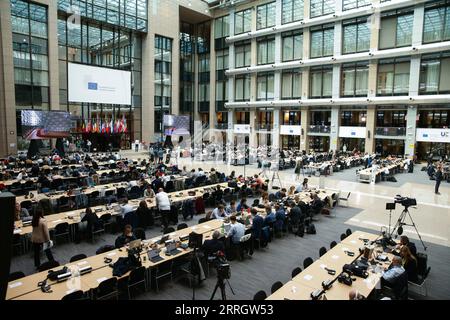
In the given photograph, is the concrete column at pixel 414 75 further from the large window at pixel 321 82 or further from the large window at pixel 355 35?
the large window at pixel 321 82

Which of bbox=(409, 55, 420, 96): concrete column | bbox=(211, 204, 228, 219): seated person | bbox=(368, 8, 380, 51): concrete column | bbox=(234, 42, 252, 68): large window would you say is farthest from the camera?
bbox=(234, 42, 252, 68): large window

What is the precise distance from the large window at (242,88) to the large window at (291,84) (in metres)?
5.61

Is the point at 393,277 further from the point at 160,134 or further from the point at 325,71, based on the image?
the point at 160,134

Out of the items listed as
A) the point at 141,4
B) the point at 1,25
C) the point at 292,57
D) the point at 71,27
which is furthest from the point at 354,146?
the point at 1,25

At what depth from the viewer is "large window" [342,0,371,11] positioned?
31922 millimetres

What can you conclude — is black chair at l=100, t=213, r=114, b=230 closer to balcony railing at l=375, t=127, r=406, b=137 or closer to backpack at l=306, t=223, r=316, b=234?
backpack at l=306, t=223, r=316, b=234

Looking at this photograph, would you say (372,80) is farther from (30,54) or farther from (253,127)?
(30,54)

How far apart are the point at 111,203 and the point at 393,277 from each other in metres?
10.0

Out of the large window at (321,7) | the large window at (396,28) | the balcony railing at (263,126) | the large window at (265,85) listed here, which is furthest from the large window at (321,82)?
the balcony railing at (263,126)

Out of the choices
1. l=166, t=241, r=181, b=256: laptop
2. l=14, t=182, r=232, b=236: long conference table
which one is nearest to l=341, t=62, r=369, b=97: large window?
l=14, t=182, r=232, b=236: long conference table

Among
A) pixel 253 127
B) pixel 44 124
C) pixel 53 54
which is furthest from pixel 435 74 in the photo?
pixel 53 54

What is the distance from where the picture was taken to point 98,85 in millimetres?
32312

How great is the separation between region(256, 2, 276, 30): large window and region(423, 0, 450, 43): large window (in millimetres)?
17159

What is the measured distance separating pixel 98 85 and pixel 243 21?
22.0 metres
